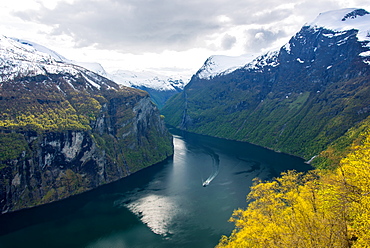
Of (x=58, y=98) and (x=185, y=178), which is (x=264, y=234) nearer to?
(x=185, y=178)

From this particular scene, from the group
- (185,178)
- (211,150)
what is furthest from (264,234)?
(211,150)

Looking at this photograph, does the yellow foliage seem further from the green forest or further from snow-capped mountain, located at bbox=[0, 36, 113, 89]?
snow-capped mountain, located at bbox=[0, 36, 113, 89]

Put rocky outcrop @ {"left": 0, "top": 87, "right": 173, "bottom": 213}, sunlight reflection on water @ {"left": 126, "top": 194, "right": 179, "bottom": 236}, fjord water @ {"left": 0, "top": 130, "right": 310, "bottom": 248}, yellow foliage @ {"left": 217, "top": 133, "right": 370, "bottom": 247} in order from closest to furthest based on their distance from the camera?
1. yellow foliage @ {"left": 217, "top": 133, "right": 370, "bottom": 247}
2. fjord water @ {"left": 0, "top": 130, "right": 310, "bottom": 248}
3. sunlight reflection on water @ {"left": 126, "top": 194, "right": 179, "bottom": 236}
4. rocky outcrop @ {"left": 0, "top": 87, "right": 173, "bottom": 213}

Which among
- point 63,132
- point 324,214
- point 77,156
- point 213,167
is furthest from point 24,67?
point 324,214

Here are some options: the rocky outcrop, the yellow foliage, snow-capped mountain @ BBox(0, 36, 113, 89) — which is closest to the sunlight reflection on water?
the rocky outcrop

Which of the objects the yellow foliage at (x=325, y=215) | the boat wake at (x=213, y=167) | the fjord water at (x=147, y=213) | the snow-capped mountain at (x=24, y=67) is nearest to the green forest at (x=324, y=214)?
the yellow foliage at (x=325, y=215)

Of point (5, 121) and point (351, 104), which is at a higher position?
point (351, 104)
